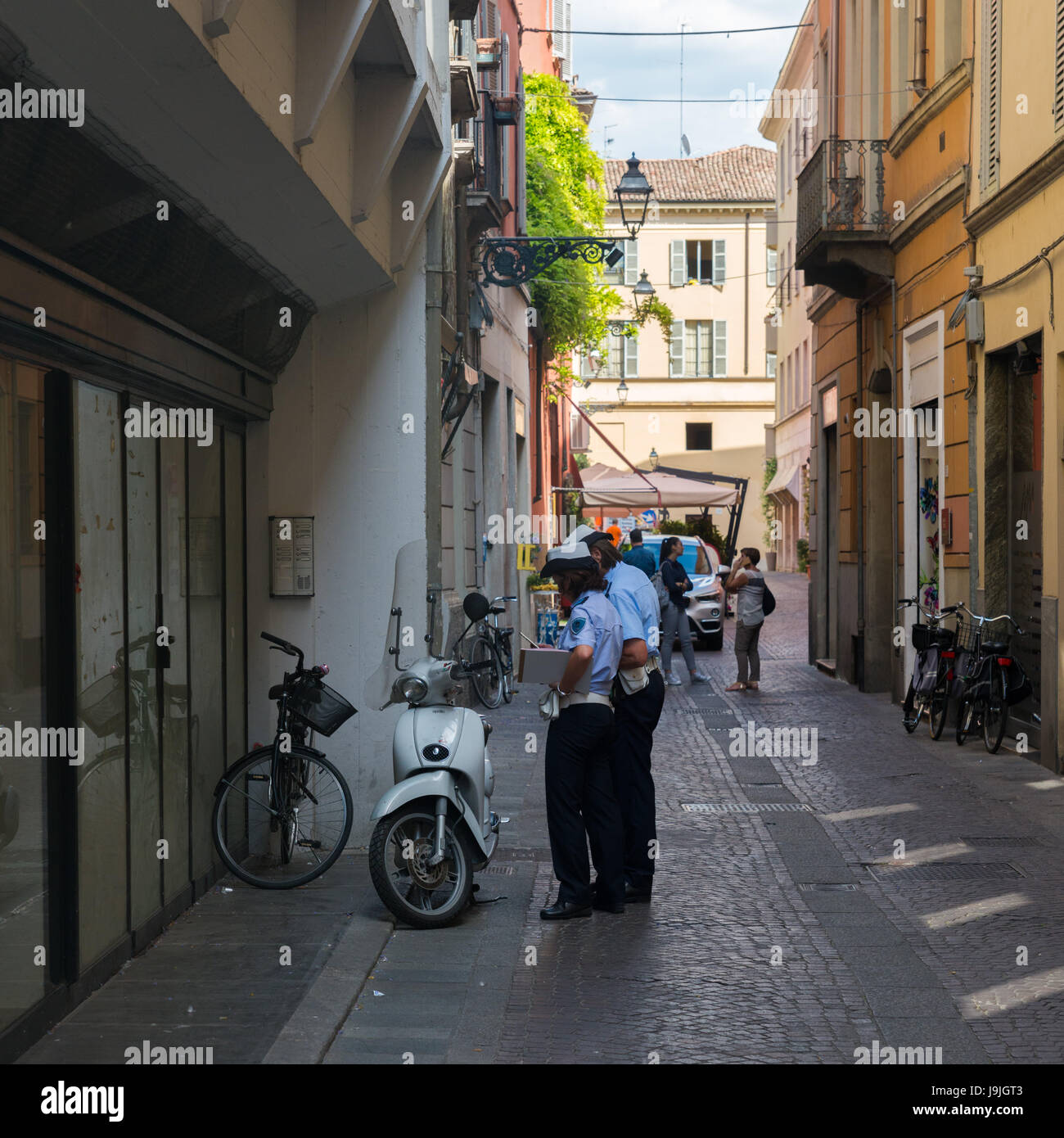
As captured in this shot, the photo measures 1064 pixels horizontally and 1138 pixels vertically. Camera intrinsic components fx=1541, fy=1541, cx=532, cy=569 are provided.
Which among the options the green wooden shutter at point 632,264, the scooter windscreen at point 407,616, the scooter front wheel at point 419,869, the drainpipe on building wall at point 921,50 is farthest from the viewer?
the green wooden shutter at point 632,264

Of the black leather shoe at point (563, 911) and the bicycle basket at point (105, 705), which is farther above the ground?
the bicycle basket at point (105, 705)

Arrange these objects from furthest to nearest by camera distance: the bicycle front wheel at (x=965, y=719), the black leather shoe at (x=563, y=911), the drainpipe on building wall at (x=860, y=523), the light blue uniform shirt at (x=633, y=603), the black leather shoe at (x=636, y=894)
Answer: the drainpipe on building wall at (x=860, y=523), the bicycle front wheel at (x=965, y=719), the black leather shoe at (x=636, y=894), the light blue uniform shirt at (x=633, y=603), the black leather shoe at (x=563, y=911)

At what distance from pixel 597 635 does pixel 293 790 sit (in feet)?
6.43

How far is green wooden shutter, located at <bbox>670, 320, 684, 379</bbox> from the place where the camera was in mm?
60594

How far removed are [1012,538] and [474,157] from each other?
222 inches

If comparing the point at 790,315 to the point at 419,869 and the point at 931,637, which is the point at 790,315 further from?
the point at 419,869

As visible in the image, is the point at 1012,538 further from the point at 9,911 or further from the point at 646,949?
the point at 9,911

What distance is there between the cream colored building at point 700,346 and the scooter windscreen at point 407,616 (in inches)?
2019

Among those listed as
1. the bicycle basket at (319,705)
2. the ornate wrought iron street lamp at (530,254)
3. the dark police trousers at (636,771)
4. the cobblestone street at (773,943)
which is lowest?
the cobblestone street at (773,943)

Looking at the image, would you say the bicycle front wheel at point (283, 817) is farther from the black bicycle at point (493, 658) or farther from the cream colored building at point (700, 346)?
the cream colored building at point (700, 346)

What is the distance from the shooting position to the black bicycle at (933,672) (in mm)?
13477

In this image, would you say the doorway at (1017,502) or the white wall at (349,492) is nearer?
the white wall at (349,492)

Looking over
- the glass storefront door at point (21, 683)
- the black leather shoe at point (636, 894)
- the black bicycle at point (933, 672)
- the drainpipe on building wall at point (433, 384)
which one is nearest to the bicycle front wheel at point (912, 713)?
the black bicycle at point (933, 672)
